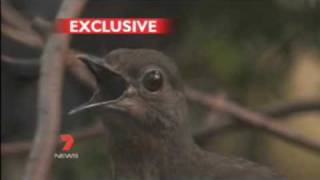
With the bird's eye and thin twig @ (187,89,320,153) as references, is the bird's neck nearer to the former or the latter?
the bird's eye

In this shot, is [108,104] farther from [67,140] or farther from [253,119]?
[253,119]

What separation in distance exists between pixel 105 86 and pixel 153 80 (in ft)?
0.27

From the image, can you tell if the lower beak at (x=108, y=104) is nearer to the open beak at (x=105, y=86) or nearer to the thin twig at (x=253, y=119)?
the open beak at (x=105, y=86)

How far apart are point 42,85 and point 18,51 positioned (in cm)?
23

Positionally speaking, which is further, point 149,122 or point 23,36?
point 23,36

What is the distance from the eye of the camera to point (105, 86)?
143 cm

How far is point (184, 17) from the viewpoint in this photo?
166 centimetres

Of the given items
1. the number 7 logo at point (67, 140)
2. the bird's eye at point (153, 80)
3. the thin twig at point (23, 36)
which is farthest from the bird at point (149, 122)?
the thin twig at point (23, 36)

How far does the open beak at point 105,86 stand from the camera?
1.41m

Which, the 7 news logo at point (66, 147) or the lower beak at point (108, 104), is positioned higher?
the lower beak at point (108, 104)

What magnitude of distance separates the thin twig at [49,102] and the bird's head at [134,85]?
0.05 m

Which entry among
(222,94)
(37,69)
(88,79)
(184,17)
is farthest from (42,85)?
(222,94)
